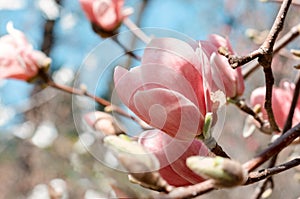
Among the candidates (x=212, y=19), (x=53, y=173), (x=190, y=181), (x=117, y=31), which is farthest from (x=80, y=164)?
(x=212, y=19)

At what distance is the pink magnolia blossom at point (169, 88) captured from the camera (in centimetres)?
Result: 46

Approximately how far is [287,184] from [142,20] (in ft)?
4.94

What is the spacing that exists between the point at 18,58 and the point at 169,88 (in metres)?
0.49

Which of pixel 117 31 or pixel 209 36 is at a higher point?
pixel 209 36

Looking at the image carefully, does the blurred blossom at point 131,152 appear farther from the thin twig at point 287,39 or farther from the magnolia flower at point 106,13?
the magnolia flower at point 106,13

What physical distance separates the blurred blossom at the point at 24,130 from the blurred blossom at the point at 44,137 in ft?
0.12

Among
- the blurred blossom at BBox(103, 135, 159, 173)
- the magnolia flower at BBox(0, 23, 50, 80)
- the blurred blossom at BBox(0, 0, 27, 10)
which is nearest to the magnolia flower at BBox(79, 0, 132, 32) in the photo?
the magnolia flower at BBox(0, 23, 50, 80)

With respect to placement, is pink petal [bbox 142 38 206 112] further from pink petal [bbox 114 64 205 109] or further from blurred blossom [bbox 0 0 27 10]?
blurred blossom [bbox 0 0 27 10]

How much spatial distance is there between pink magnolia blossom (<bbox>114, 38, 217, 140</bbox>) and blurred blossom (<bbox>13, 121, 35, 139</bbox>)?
1687mm

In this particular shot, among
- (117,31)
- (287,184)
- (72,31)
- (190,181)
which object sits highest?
(190,181)

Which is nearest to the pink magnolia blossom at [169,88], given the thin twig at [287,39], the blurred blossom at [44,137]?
the thin twig at [287,39]

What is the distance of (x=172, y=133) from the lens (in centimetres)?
48

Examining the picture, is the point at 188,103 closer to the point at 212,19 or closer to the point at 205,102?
the point at 205,102

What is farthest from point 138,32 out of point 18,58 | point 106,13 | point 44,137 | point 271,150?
point 44,137
